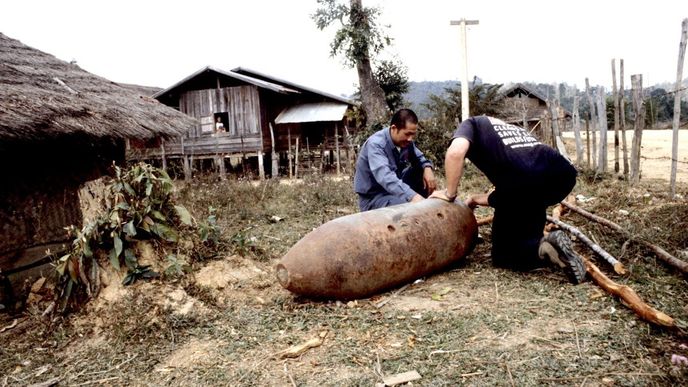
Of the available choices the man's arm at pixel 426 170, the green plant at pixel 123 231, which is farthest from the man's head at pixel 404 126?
the green plant at pixel 123 231

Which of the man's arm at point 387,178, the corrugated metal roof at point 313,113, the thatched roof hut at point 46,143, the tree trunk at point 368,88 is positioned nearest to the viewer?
the man's arm at point 387,178

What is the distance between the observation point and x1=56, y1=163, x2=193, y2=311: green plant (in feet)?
11.7

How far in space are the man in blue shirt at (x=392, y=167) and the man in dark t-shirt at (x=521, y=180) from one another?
0.62 meters

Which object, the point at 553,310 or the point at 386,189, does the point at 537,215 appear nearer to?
the point at 553,310

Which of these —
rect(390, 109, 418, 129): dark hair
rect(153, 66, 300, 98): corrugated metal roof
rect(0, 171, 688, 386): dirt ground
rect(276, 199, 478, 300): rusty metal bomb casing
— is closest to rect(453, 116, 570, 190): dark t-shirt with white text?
rect(276, 199, 478, 300): rusty metal bomb casing

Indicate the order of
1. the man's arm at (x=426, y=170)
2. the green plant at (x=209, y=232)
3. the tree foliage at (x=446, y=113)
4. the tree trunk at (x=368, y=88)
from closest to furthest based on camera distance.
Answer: the green plant at (x=209, y=232) < the man's arm at (x=426, y=170) < the tree foliage at (x=446, y=113) < the tree trunk at (x=368, y=88)

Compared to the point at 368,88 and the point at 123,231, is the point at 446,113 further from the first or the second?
the point at 123,231

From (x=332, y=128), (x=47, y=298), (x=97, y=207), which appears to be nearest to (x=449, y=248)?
(x=97, y=207)

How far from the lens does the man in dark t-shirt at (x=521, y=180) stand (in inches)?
128

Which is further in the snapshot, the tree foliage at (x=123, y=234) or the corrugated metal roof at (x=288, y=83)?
the corrugated metal roof at (x=288, y=83)

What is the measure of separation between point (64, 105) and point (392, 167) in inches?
142

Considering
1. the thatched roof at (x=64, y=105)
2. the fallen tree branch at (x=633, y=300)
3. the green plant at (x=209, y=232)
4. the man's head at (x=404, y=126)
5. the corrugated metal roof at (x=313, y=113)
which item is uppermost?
the corrugated metal roof at (x=313, y=113)

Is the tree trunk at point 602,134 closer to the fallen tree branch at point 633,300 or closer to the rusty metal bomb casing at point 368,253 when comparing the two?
the fallen tree branch at point 633,300

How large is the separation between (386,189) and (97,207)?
2.57 meters
